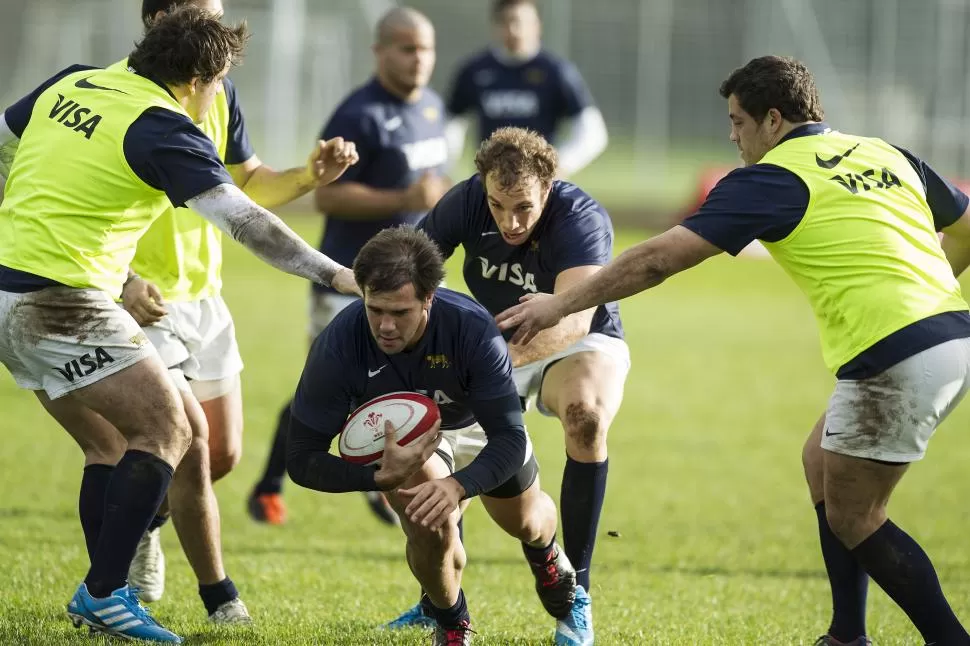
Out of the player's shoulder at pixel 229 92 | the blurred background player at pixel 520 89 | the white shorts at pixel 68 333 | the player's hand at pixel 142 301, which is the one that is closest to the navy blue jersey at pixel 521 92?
the blurred background player at pixel 520 89

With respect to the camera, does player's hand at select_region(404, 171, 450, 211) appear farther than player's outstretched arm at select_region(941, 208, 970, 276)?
Yes

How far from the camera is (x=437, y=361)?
4.74 m

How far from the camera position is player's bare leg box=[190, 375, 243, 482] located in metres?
5.94

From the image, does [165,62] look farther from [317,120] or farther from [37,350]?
[317,120]

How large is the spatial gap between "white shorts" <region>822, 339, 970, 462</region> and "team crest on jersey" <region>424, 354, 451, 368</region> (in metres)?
1.45

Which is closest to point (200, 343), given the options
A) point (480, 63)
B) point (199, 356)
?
point (199, 356)

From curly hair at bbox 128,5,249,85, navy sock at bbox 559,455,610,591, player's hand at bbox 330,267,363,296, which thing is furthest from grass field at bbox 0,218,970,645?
curly hair at bbox 128,5,249,85

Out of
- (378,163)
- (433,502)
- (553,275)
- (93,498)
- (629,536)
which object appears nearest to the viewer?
(433,502)

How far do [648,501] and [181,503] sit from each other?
445 cm

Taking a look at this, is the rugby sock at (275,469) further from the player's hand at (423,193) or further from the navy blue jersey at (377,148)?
the player's hand at (423,193)

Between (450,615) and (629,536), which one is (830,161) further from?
(629,536)

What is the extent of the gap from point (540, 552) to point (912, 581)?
144cm

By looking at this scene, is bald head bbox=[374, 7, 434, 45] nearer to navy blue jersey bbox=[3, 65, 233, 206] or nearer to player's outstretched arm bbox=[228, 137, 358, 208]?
player's outstretched arm bbox=[228, 137, 358, 208]

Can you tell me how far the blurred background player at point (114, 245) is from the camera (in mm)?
4664
